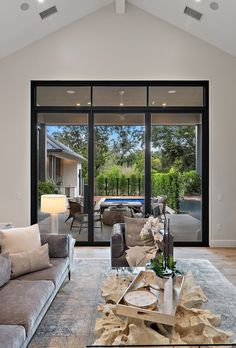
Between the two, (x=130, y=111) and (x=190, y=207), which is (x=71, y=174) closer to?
(x=130, y=111)

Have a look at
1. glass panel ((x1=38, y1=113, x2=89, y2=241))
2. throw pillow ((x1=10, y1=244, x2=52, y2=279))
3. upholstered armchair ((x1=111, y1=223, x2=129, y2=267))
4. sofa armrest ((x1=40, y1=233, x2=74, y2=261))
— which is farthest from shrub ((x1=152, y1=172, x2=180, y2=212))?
throw pillow ((x1=10, y1=244, x2=52, y2=279))

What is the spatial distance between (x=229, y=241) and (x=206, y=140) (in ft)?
7.07

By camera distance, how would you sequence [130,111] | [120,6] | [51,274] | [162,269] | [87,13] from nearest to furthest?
[162,269] → [51,274] → [120,6] → [87,13] → [130,111]

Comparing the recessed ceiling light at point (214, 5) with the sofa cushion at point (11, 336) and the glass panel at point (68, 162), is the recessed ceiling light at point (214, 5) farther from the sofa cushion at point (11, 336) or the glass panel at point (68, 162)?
the sofa cushion at point (11, 336)

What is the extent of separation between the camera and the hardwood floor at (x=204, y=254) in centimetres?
464

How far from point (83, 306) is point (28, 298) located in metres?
0.89

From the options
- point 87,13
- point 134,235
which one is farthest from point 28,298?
point 87,13

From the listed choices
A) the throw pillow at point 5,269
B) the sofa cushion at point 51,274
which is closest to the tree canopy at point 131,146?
the sofa cushion at point 51,274

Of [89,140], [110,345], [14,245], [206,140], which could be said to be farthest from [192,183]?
[110,345]

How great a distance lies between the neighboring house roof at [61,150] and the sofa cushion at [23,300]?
139 inches

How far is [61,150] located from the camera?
606 centimetres

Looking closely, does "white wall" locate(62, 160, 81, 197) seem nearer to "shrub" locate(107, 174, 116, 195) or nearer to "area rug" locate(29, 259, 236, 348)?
"shrub" locate(107, 174, 116, 195)

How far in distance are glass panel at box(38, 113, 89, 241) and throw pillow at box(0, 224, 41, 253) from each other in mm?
2526

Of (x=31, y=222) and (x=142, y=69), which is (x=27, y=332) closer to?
(x=31, y=222)
